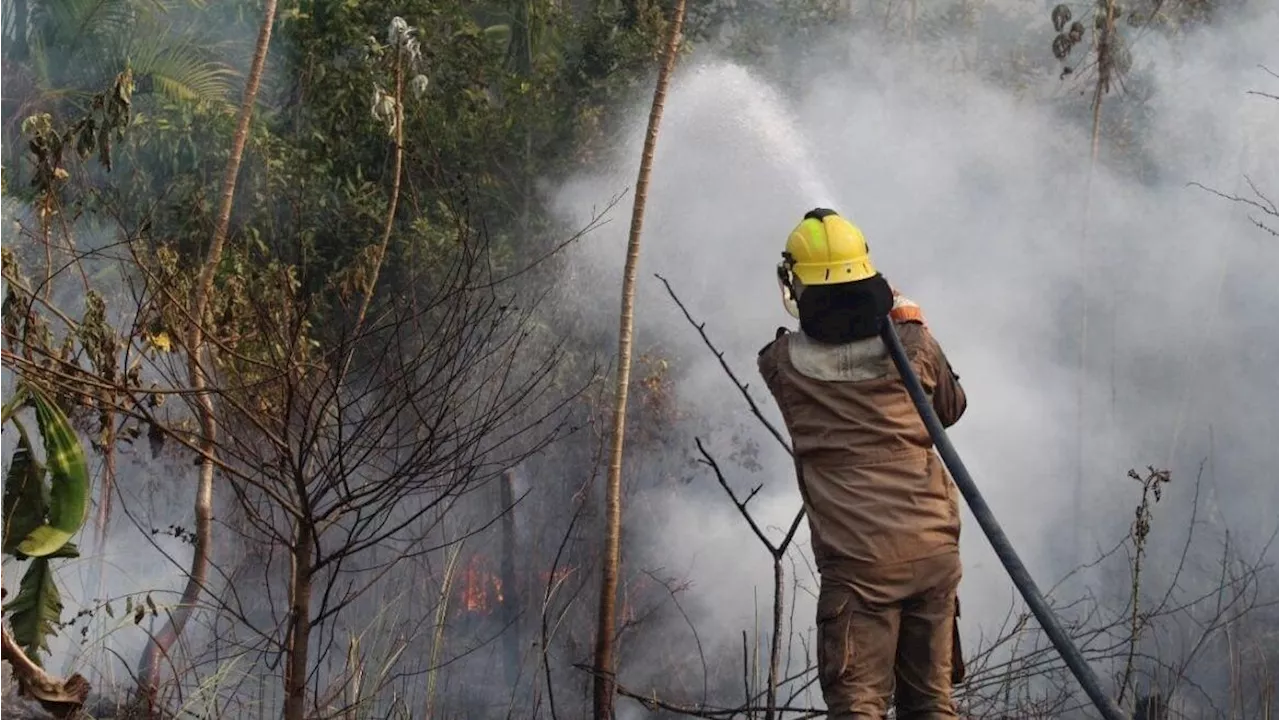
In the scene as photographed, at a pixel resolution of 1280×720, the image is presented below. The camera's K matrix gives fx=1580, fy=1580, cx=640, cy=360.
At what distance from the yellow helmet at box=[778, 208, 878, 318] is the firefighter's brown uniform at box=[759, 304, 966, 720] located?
0.20 meters

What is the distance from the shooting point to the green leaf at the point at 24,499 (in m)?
5.40

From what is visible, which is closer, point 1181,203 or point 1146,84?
point 1181,203

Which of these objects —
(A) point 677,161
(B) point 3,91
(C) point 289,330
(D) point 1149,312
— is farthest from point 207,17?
(D) point 1149,312

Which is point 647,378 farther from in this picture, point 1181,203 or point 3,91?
point 1181,203

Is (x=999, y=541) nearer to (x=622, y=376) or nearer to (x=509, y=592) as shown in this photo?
(x=622, y=376)

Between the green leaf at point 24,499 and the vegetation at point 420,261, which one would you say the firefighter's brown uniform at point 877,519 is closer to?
the green leaf at point 24,499

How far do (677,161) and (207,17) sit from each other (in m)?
4.89

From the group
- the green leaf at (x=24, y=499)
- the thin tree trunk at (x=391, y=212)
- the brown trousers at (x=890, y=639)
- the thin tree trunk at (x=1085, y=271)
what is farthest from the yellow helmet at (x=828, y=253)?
the thin tree trunk at (x=1085, y=271)

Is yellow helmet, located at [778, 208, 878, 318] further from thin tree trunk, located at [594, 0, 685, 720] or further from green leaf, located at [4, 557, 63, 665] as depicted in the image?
thin tree trunk, located at [594, 0, 685, 720]

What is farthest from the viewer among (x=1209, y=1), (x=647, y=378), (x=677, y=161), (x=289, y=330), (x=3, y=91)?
(x=1209, y=1)

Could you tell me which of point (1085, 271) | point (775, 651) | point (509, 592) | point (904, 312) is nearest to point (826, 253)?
point (904, 312)

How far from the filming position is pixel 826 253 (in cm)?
445

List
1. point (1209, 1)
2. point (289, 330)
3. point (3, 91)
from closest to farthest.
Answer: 1. point (289, 330)
2. point (3, 91)
3. point (1209, 1)

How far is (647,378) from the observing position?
50.5 ft
